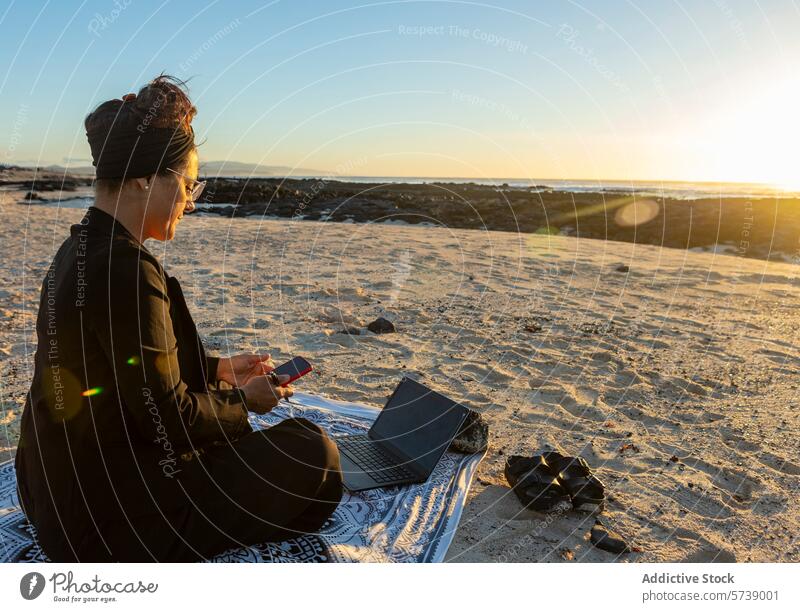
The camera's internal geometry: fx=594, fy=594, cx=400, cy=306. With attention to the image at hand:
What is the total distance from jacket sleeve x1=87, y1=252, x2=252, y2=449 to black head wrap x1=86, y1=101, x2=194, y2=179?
0.40 metres

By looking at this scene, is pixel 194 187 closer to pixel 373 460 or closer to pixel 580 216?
pixel 373 460

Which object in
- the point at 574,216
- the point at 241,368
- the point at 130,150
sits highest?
the point at 574,216

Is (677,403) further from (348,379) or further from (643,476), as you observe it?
(348,379)

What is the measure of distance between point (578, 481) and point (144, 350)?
9.56 ft

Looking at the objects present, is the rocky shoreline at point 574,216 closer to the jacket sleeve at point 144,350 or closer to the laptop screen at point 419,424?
the laptop screen at point 419,424

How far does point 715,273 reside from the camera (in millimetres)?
13078

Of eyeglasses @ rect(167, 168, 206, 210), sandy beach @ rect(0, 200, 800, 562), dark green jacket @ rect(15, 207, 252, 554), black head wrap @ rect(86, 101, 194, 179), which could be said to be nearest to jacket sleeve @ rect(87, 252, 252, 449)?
dark green jacket @ rect(15, 207, 252, 554)

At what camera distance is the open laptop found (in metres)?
3.99

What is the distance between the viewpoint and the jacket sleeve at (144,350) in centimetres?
231

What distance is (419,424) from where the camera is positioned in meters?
4.28

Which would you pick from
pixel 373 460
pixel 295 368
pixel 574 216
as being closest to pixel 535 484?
pixel 373 460

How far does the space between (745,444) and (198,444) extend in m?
4.31

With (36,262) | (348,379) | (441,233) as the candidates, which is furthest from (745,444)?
(441,233)

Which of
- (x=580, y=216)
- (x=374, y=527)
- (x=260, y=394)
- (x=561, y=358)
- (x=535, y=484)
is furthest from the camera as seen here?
(x=580, y=216)
